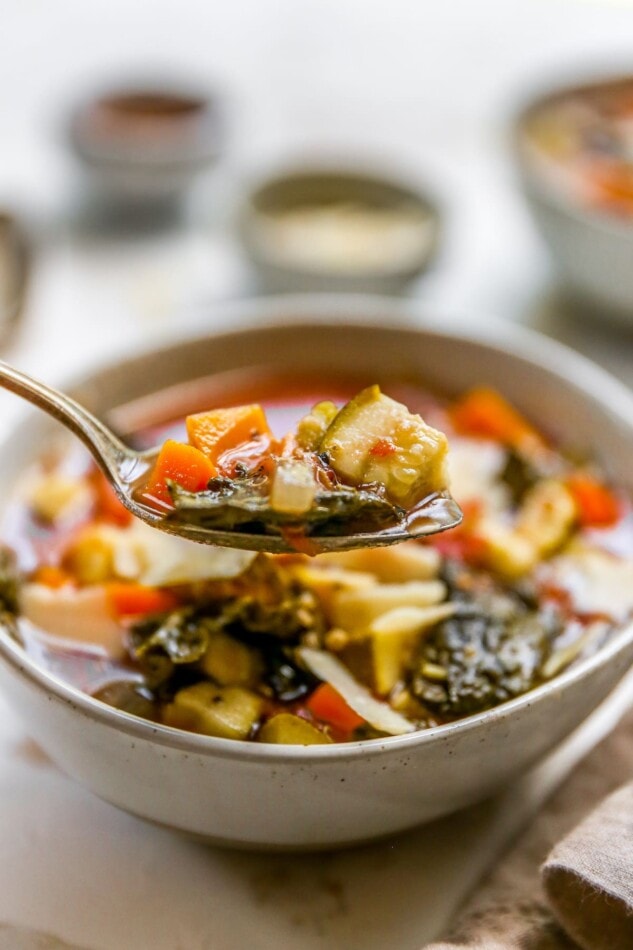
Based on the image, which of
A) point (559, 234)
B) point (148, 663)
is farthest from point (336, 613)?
point (559, 234)

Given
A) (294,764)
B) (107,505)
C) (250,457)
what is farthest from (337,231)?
(294,764)

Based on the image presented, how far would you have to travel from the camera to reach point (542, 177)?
3121 millimetres

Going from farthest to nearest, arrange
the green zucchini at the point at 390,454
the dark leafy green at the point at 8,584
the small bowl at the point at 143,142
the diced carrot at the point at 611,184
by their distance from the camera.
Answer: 1. the small bowl at the point at 143,142
2. the diced carrot at the point at 611,184
3. the dark leafy green at the point at 8,584
4. the green zucchini at the point at 390,454

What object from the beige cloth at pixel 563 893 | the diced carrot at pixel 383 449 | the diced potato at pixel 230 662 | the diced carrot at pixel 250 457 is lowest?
the beige cloth at pixel 563 893

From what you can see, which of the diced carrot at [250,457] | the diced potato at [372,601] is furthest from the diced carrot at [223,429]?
the diced potato at [372,601]

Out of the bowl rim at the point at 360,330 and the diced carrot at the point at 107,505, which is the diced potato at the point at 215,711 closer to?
the bowl rim at the point at 360,330

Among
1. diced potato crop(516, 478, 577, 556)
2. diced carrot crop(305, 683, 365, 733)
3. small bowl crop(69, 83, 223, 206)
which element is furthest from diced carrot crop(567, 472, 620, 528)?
small bowl crop(69, 83, 223, 206)

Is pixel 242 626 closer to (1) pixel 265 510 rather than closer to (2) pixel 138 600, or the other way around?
(2) pixel 138 600

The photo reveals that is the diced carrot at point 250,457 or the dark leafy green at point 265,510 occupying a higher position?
the diced carrot at point 250,457

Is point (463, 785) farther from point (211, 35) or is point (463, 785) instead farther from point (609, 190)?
point (211, 35)

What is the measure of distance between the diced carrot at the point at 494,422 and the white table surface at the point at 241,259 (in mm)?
685

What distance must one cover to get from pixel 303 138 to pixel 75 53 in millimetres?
1184

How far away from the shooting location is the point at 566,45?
16.8ft

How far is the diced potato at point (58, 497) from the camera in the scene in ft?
7.64
